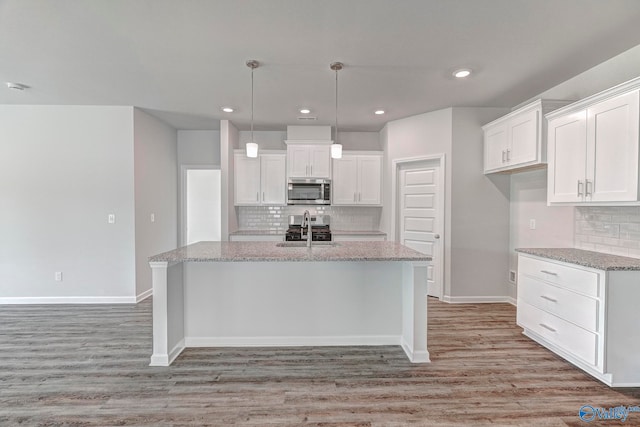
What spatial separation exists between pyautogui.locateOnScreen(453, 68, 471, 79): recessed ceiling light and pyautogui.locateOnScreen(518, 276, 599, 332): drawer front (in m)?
2.13

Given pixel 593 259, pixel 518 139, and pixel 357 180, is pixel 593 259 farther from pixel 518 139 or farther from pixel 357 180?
pixel 357 180

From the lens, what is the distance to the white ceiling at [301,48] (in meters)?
2.07

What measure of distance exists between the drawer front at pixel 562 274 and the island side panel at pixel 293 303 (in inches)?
51.6

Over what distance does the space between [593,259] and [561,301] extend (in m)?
0.43

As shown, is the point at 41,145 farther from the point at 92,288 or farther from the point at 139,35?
the point at 139,35

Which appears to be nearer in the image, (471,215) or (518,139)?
(518,139)

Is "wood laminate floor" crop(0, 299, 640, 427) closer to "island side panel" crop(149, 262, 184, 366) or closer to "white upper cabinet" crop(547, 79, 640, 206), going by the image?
"island side panel" crop(149, 262, 184, 366)

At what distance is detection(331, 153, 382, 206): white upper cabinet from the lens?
200 inches

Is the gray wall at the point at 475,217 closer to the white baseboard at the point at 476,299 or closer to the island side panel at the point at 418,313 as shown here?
the white baseboard at the point at 476,299

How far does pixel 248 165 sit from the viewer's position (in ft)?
16.7

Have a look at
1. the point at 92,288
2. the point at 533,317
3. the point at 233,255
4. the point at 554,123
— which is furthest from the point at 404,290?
the point at 92,288

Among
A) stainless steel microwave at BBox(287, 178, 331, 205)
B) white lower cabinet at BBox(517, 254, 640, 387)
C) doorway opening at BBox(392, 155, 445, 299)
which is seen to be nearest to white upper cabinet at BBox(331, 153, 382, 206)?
stainless steel microwave at BBox(287, 178, 331, 205)

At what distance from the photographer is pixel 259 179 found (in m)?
5.12

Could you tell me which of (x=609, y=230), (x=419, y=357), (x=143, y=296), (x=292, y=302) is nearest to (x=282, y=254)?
(x=292, y=302)
